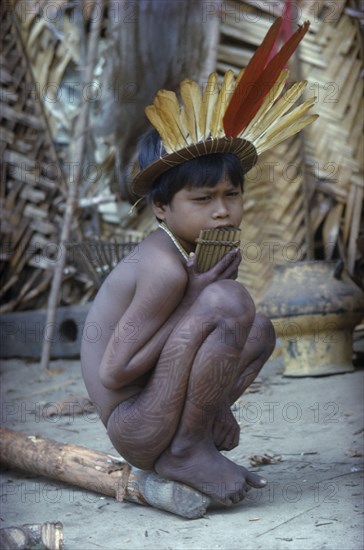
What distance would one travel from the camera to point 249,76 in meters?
2.40

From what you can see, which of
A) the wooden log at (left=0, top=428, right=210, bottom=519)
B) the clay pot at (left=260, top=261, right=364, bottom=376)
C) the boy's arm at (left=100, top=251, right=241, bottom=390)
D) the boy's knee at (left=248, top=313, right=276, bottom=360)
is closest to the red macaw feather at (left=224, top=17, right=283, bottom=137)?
the boy's arm at (left=100, top=251, right=241, bottom=390)

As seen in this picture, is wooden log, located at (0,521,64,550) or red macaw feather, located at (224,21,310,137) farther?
red macaw feather, located at (224,21,310,137)

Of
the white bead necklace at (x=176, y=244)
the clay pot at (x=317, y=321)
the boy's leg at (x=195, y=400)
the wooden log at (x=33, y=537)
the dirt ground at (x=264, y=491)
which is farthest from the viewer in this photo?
the clay pot at (x=317, y=321)

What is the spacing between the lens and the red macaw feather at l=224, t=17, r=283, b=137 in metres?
2.36

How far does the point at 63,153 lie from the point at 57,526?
161 inches

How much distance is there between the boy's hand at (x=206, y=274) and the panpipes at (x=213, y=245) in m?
0.02

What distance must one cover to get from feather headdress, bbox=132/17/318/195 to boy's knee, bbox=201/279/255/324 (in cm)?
38

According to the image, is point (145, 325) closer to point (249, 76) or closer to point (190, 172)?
point (190, 172)

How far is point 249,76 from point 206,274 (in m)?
0.58

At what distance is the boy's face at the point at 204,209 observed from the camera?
94.0 inches

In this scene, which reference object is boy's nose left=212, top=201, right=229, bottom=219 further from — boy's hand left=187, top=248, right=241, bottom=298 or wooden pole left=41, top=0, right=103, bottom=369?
wooden pole left=41, top=0, right=103, bottom=369

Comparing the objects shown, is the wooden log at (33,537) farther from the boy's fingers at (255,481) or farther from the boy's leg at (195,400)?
the boy's fingers at (255,481)

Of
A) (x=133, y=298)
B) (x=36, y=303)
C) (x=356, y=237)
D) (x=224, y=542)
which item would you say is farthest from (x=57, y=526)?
(x=36, y=303)

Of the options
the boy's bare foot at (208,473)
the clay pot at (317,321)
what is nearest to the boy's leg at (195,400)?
the boy's bare foot at (208,473)
